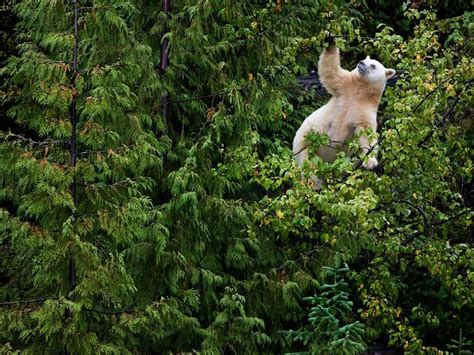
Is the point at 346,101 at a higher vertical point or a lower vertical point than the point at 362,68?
lower

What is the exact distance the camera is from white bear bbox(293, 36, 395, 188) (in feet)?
22.2

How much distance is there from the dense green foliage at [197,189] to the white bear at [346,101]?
0.14m

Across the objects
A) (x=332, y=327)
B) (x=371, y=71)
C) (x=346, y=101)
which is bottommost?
(x=332, y=327)

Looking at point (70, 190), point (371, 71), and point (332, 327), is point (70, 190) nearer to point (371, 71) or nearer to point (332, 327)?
point (332, 327)

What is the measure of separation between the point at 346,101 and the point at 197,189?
1312 mm

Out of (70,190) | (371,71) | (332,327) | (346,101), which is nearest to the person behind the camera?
(70,190)

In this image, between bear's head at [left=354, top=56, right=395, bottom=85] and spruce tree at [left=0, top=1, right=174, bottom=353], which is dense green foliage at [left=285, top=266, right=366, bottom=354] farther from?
bear's head at [left=354, top=56, right=395, bottom=85]

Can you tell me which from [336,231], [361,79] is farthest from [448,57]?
[336,231]

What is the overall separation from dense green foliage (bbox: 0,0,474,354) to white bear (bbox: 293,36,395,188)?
0.14 m

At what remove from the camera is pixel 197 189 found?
22.1 feet

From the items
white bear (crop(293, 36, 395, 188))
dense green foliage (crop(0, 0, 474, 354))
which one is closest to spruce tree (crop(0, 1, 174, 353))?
dense green foliage (crop(0, 0, 474, 354))

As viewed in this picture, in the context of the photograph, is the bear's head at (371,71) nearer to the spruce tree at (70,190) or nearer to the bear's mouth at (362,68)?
the bear's mouth at (362,68)

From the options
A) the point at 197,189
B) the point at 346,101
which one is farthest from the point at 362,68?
the point at 197,189

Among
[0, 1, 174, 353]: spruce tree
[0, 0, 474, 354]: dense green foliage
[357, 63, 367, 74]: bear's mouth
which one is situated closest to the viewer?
[0, 1, 174, 353]: spruce tree
